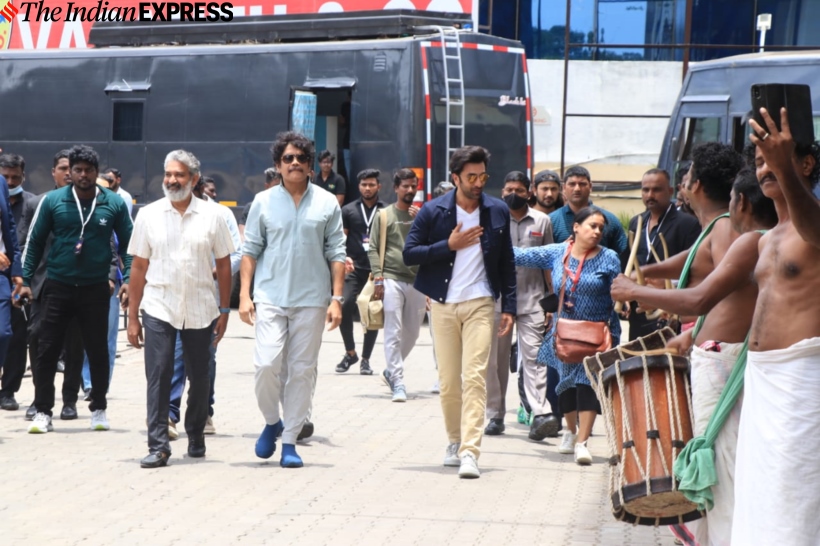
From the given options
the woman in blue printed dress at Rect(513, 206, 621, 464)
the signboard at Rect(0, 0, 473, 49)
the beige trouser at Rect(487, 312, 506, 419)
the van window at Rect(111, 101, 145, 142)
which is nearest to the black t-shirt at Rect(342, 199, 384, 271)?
the beige trouser at Rect(487, 312, 506, 419)

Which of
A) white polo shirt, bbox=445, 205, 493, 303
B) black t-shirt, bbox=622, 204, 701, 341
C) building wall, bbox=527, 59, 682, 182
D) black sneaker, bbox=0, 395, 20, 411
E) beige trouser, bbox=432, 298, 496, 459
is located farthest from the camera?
building wall, bbox=527, 59, 682, 182

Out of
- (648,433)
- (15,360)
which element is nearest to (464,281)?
(648,433)

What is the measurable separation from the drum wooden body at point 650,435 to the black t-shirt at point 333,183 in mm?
12378

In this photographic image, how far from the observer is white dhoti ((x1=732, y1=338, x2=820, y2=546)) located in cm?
455

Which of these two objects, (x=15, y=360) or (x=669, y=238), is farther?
(x=15, y=360)

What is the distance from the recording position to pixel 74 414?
33.4ft

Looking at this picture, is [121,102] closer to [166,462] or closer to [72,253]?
[72,253]

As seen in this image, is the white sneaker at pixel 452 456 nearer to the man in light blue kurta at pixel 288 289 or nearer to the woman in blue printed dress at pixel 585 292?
the woman in blue printed dress at pixel 585 292

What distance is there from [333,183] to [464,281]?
9738 mm

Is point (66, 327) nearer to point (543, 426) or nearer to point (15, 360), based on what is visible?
point (15, 360)

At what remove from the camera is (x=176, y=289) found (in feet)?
28.0

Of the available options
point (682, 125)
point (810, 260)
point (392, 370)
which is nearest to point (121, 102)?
point (682, 125)

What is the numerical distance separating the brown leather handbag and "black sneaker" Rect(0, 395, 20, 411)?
4584 mm

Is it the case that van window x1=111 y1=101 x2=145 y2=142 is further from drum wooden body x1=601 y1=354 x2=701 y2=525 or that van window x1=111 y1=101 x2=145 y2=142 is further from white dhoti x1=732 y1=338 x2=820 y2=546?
white dhoti x1=732 y1=338 x2=820 y2=546
